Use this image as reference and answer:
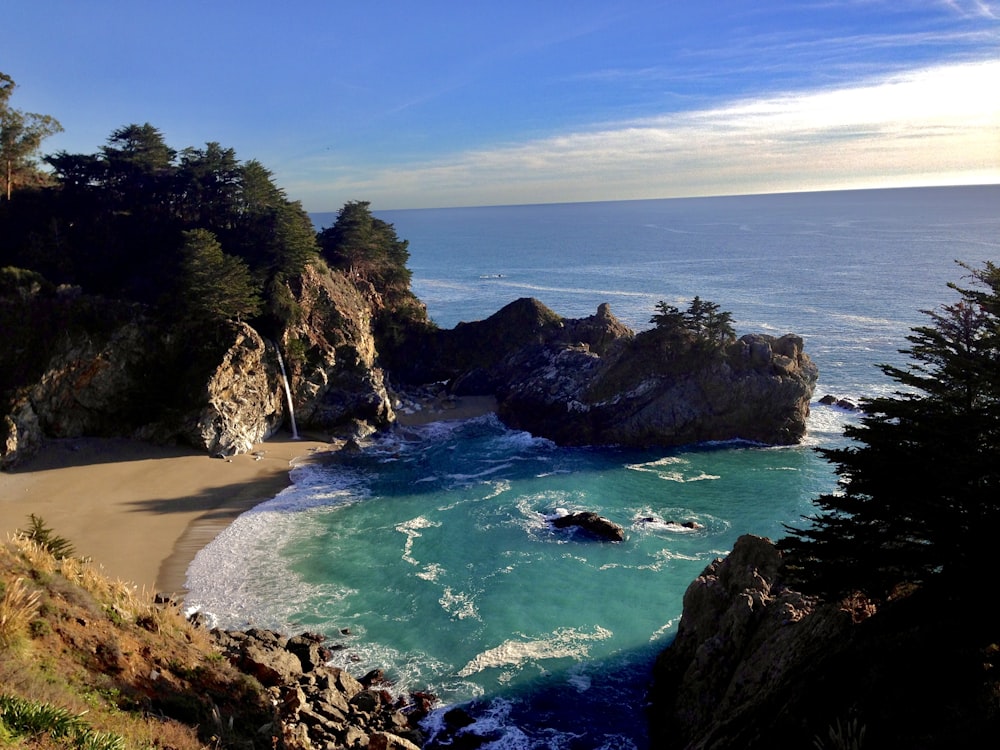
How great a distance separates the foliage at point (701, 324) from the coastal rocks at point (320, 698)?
34673 millimetres

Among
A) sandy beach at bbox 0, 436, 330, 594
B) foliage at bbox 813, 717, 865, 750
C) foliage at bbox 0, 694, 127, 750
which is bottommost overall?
sandy beach at bbox 0, 436, 330, 594

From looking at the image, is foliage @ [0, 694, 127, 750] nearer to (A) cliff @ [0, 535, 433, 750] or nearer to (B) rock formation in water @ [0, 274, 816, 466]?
(A) cliff @ [0, 535, 433, 750]

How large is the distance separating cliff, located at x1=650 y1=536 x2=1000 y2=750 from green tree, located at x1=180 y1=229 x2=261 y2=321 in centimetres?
3671

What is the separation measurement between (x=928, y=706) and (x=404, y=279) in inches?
2348

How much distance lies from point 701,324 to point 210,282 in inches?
1416

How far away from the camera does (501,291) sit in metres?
108

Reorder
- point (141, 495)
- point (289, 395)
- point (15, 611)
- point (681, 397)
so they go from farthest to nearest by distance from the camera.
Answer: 1. point (681, 397)
2. point (289, 395)
3. point (141, 495)
4. point (15, 611)

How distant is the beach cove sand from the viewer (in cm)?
2964

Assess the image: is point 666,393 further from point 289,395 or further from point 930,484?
point 930,484

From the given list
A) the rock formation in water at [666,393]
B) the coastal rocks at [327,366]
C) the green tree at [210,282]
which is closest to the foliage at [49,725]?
the green tree at [210,282]

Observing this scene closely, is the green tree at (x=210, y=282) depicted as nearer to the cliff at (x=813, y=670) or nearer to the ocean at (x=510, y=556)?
the ocean at (x=510, y=556)

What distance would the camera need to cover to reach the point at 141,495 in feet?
116

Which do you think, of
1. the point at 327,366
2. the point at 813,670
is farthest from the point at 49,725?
the point at 327,366

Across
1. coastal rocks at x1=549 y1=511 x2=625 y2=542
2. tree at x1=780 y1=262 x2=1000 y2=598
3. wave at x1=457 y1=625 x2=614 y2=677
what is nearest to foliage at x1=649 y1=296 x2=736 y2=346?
coastal rocks at x1=549 y1=511 x2=625 y2=542
